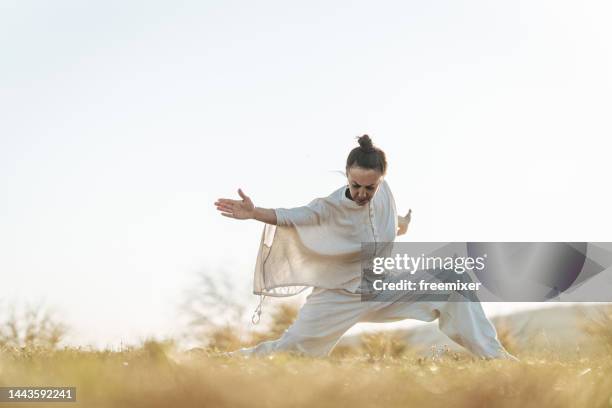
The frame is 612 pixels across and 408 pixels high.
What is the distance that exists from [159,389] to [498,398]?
123 cm

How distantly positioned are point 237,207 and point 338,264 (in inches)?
39.1

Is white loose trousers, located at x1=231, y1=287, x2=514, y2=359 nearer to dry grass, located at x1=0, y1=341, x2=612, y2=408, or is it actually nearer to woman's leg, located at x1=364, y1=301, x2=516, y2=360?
woman's leg, located at x1=364, y1=301, x2=516, y2=360

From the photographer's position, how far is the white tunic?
7273mm

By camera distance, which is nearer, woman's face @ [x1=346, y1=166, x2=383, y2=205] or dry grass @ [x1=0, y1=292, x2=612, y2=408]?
dry grass @ [x1=0, y1=292, x2=612, y2=408]

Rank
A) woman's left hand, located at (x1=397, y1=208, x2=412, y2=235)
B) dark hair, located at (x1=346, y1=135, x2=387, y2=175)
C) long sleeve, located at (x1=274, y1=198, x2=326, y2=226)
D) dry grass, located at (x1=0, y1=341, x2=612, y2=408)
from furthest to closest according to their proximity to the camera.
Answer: woman's left hand, located at (x1=397, y1=208, x2=412, y2=235), long sleeve, located at (x1=274, y1=198, x2=326, y2=226), dark hair, located at (x1=346, y1=135, x2=387, y2=175), dry grass, located at (x1=0, y1=341, x2=612, y2=408)

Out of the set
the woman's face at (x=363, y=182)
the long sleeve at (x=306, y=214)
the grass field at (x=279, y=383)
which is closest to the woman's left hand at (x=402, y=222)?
the woman's face at (x=363, y=182)

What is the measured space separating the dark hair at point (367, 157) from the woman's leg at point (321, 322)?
3.22 feet

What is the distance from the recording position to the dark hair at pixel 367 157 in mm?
6945

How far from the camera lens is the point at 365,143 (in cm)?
704

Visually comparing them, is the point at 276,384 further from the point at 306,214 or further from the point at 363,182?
the point at 306,214

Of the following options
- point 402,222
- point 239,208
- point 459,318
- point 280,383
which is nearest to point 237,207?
point 239,208

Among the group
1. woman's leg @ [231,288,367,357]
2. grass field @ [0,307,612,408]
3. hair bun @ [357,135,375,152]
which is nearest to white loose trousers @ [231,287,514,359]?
woman's leg @ [231,288,367,357]

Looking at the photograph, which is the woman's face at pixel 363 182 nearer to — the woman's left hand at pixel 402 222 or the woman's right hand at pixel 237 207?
the woman's left hand at pixel 402 222

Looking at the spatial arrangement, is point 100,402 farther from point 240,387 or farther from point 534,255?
point 534,255
